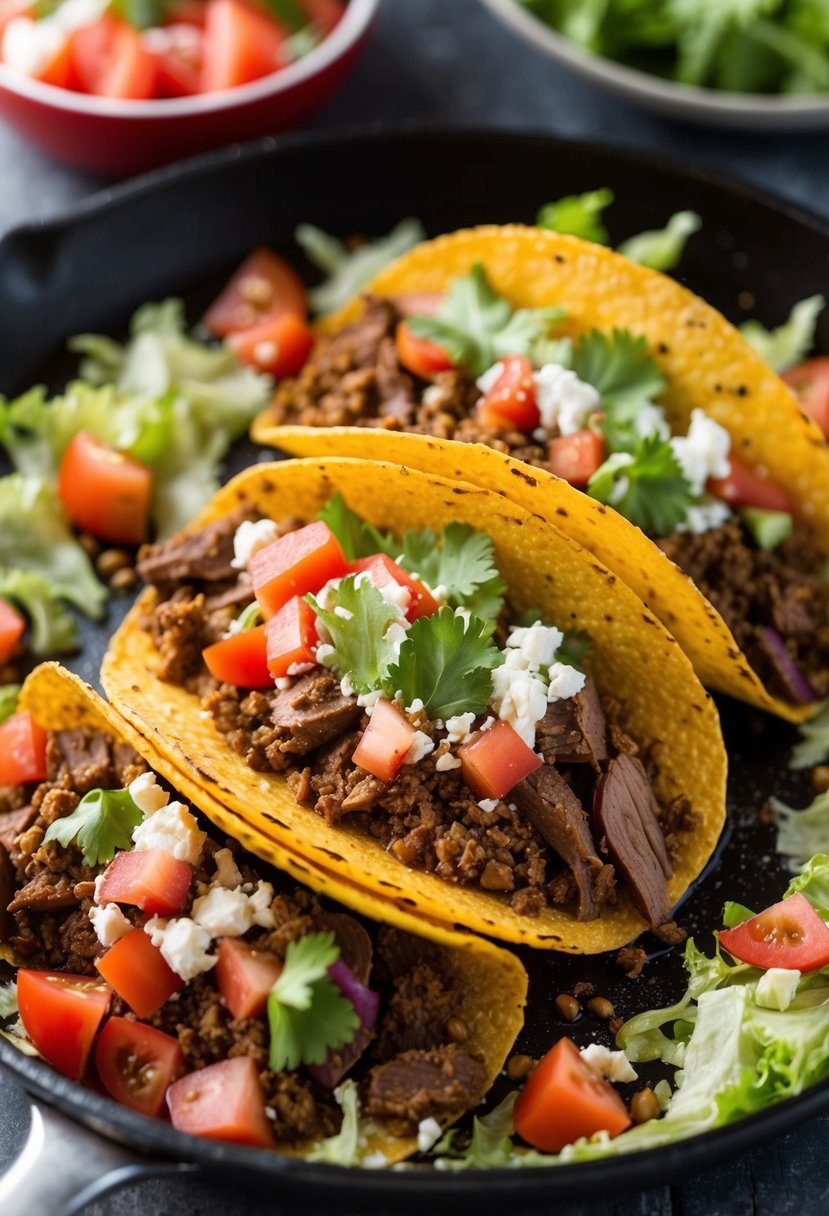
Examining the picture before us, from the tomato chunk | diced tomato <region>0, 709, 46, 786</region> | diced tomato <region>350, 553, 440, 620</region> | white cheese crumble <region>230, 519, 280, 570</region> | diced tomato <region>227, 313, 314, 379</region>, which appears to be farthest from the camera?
the tomato chunk

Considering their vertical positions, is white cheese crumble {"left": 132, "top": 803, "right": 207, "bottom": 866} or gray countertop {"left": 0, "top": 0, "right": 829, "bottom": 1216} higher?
gray countertop {"left": 0, "top": 0, "right": 829, "bottom": 1216}

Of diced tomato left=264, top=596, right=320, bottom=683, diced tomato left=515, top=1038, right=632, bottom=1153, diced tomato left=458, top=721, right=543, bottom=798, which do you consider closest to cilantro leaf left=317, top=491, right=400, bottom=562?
diced tomato left=264, top=596, right=320, bottom=683

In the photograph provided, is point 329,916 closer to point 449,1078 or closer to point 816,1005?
point 449,1078

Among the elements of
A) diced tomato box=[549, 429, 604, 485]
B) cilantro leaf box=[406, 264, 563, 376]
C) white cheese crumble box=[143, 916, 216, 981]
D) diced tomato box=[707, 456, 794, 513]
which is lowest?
white cheese crumble box=[143, 916, 216, 981]

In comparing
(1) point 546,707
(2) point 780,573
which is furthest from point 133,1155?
(2) point 780,573

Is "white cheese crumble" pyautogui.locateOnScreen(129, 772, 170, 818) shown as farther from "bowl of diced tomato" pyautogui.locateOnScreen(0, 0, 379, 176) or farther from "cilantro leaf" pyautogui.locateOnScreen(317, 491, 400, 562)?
"bowl of diced tomato" pyautogui.locateOnScreen(0, 0, 379, 176)

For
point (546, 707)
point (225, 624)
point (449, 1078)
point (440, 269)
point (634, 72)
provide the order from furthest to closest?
point (634, 72) → point (440, 269) → point (225, 624) → point (546, 707) → point (449, 1078)

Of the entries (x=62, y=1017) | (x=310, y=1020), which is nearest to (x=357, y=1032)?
(x=310, y=1020)
